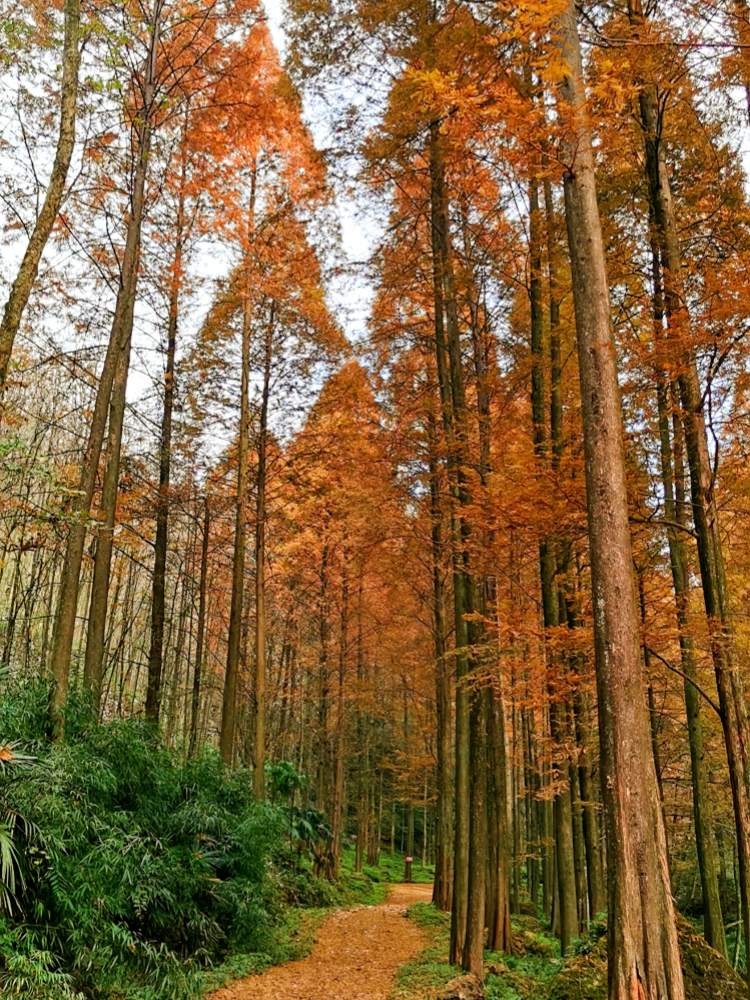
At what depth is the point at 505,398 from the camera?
9.60 meters

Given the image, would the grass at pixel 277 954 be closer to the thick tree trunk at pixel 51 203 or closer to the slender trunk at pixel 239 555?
the slender trunk at pixel 239 555

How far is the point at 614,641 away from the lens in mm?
3766

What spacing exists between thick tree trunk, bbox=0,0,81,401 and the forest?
38mm

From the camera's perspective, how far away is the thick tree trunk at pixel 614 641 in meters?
3.32

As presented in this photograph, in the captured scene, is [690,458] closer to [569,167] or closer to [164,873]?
[569,167]

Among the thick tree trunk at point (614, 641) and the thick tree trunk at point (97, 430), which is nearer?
the thick tree trunk at point (614, 641)

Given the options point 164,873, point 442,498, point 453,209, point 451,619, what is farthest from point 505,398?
point 164,873

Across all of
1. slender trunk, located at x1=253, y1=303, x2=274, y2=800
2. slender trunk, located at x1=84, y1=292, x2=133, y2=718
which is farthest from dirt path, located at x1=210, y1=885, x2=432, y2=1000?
slender trunk, located at x1=84, y1=292, x2=133, y2=718

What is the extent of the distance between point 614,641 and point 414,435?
5.68m

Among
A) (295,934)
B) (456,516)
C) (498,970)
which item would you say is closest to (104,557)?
(456,516)

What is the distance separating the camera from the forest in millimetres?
4504

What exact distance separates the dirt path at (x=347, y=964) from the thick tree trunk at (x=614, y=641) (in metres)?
4.23

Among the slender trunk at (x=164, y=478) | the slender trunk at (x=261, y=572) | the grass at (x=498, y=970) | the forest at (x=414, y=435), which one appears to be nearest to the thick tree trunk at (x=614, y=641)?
the forest at (x=414, y=435)

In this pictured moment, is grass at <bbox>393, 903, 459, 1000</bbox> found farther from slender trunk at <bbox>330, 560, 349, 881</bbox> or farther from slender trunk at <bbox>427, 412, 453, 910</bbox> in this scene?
slender trunk at <bbox>330, 560, 349, 881</bbox>
